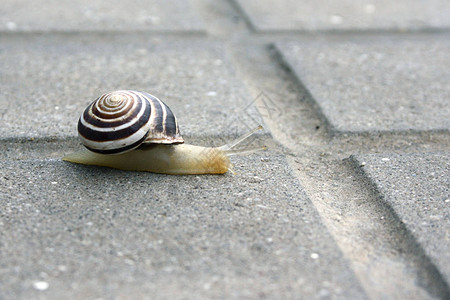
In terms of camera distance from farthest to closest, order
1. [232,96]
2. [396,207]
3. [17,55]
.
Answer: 1. [17,55]
2. [232,96]
3. [396,207]

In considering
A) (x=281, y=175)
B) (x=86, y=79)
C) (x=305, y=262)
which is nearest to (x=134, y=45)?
(x=86, y=79)

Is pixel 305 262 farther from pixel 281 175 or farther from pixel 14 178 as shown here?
pixel 14 178

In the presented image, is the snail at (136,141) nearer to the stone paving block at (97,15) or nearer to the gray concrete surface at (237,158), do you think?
the gray concrete surface at (237,158)

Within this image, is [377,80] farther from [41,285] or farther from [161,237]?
[41,285]

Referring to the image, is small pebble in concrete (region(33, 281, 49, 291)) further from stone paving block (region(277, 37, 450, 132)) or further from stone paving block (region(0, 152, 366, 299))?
stone paving block (region(277, 37, 450, 132))

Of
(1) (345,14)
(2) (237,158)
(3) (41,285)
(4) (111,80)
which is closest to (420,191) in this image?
(2) (237,158)

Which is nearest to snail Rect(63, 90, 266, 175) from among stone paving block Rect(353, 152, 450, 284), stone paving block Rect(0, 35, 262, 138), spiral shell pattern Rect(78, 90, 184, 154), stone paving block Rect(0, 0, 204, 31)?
spiral shell pattern Rect(78, 90, 184, 154)
